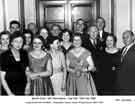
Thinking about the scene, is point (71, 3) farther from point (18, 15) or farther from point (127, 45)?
point (127, 45)

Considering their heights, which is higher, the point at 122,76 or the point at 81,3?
the point at 81,3

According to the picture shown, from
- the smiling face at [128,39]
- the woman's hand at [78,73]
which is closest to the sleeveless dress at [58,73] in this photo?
the woman's hand at [78,73]

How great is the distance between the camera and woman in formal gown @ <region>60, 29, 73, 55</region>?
194 cm

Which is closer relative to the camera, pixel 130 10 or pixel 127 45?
pixel 127 45

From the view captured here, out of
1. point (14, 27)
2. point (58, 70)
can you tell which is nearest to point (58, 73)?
point (58, 70)

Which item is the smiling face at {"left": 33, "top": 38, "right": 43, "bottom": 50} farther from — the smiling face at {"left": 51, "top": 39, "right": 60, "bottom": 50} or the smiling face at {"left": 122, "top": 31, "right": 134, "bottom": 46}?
the smiling face at {"left": 122, "top": 31, "right": 134, "bottom": 46}

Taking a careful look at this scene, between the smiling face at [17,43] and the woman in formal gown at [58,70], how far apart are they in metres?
0.24

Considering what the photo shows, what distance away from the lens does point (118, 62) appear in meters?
1.89

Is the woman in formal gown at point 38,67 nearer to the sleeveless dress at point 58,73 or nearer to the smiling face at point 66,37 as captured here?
the sleeveless dress at point 58,73

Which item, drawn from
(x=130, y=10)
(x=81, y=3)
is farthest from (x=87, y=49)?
(x=81, y=3)

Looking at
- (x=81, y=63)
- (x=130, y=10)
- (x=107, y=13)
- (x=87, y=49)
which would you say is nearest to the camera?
(x=81, y=63)

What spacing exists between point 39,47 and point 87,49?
39cm

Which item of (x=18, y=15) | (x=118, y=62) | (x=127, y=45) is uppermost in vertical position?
(x=18, y=15)

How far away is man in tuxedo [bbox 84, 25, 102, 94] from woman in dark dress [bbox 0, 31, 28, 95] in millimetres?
502
